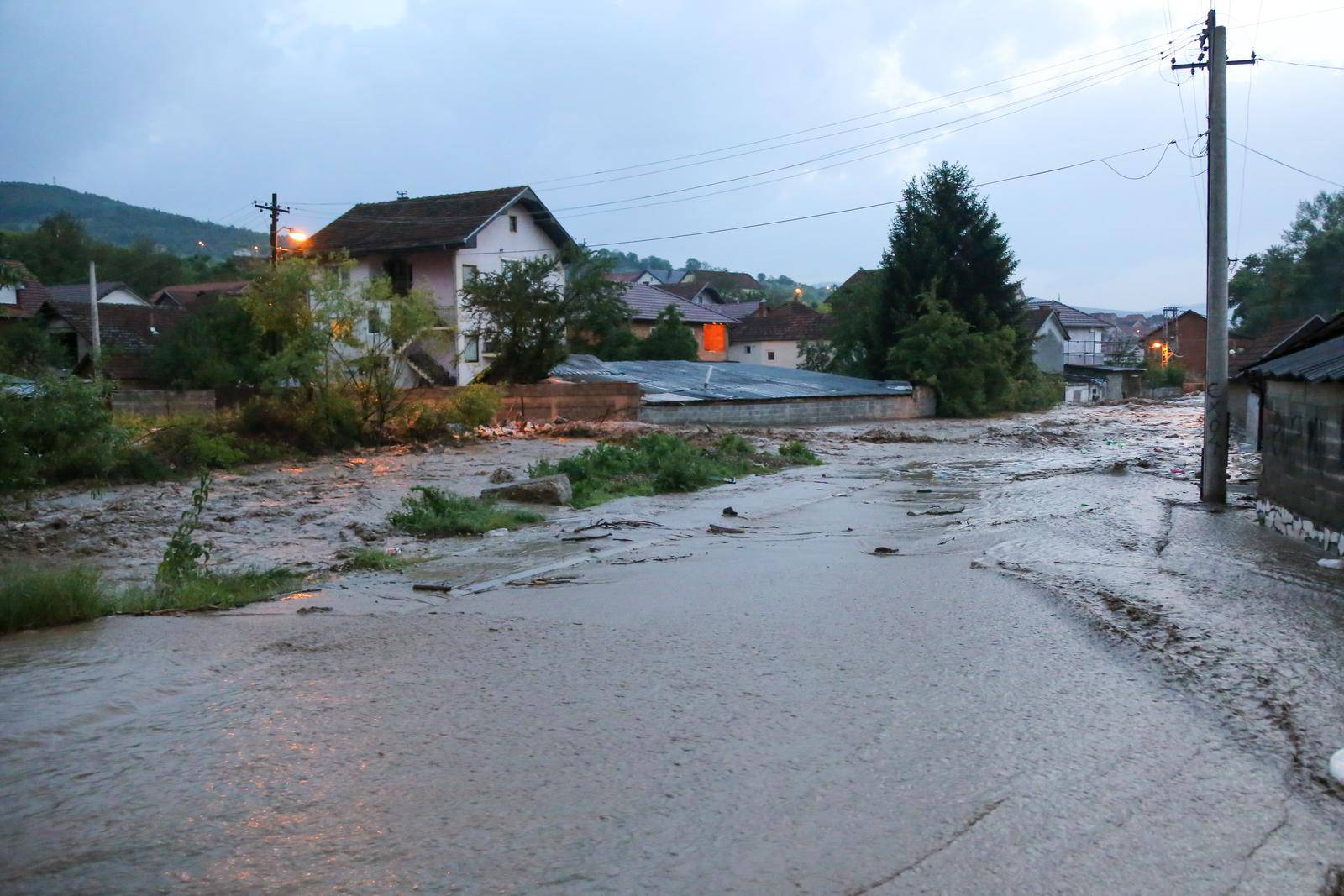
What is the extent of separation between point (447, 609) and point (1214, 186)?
39.6 feet

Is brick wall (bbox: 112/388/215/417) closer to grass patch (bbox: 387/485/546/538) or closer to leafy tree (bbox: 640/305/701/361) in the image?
grass patch (bbox: 387/485/546/538)

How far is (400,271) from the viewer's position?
44969 millimetres

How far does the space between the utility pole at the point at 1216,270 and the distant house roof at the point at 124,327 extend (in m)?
38.6

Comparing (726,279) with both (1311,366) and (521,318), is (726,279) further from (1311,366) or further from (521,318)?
(1311,366)

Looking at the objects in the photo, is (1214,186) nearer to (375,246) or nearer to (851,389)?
(851,389)

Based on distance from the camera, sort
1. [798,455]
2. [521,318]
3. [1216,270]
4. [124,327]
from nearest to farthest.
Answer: [1216,270] < [798,455] < [521,318] < [124,327]

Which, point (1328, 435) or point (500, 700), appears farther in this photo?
point (1328, 435)

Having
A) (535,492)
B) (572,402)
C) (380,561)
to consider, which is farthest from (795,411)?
(380,561)

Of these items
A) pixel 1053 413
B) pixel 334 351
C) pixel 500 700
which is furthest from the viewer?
pixel 1053 413

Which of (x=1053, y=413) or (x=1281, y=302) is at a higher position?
(x=1281, y=302)

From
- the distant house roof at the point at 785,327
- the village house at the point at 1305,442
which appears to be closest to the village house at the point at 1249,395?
the village house at the point at 1305,442

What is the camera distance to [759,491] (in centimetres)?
1841

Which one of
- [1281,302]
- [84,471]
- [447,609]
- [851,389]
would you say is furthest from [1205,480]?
[1281,302]

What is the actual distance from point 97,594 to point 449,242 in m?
35.1
